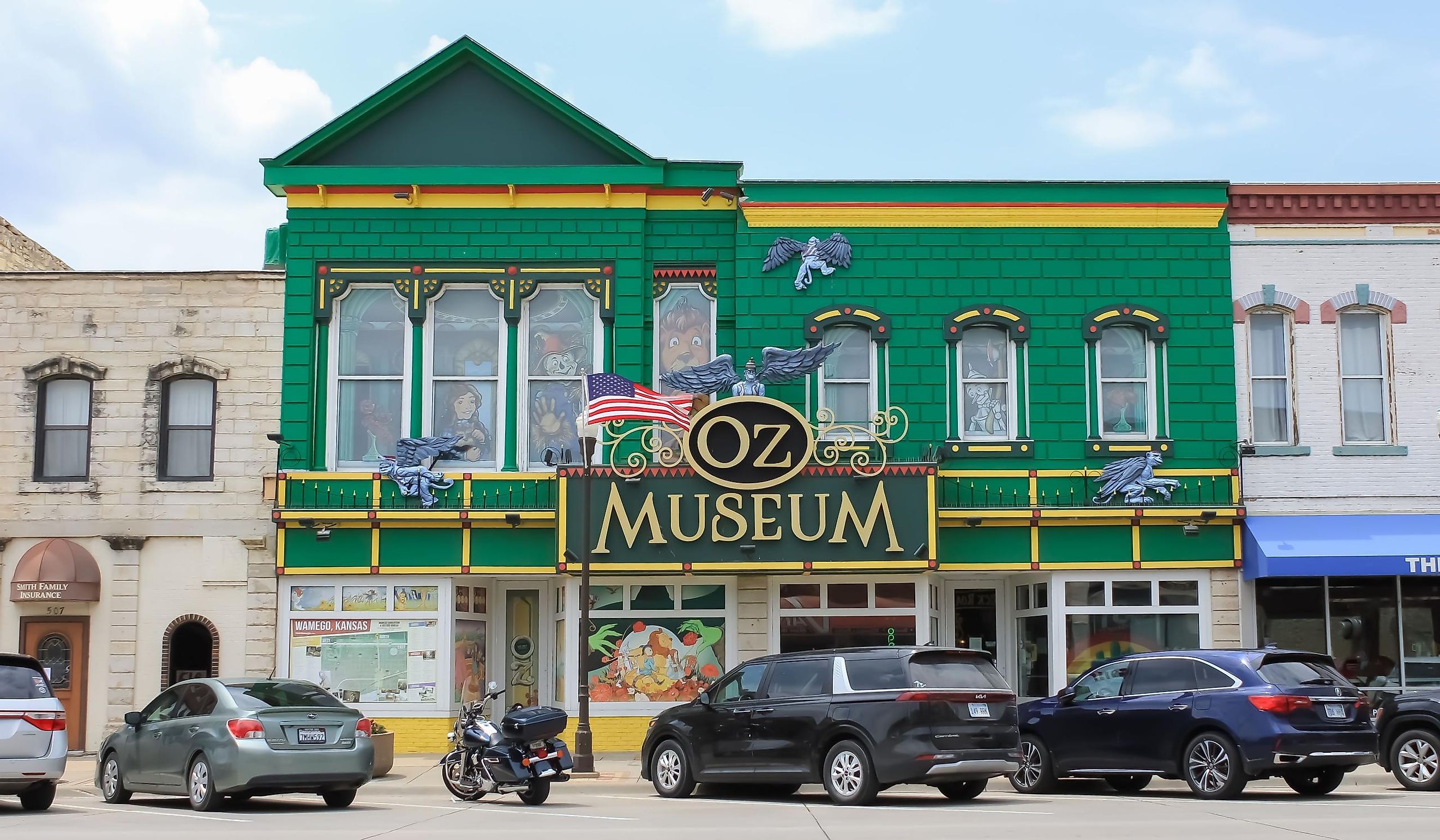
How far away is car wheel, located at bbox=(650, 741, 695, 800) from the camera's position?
58.2 feet

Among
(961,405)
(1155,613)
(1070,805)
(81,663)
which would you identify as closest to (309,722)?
(1070,805)

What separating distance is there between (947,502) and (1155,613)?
3.62 meters

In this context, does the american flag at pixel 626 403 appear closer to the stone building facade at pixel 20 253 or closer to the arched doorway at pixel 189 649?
the arched doorway at pixel 189 649

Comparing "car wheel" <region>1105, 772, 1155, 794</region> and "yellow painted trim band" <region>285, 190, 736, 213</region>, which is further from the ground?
"yellow painted trim band" <region>285, 190, 736, 213</region>

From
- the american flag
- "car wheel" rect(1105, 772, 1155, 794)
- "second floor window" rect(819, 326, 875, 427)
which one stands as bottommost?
"car wheel" rect(1105, 772, 1155, 794)

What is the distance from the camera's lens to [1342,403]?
2439cm

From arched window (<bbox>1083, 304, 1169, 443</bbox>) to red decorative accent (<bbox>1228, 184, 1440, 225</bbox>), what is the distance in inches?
90.3

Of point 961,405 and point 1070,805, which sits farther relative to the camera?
point 961,405

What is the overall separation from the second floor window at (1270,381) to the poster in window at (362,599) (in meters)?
13.8

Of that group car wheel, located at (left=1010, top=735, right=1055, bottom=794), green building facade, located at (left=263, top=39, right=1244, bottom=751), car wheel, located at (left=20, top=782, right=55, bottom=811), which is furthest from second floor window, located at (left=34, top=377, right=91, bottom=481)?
car wheel, located at (left=1010, top=735, right=1055, bottom=794)

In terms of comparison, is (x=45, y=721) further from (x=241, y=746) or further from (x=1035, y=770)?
(x=1035, y=770)

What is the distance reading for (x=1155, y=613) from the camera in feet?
78.7

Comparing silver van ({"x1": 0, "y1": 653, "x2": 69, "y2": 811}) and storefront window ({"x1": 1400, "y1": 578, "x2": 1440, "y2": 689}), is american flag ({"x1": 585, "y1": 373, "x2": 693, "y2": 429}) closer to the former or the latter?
silver van ({"x1": 0, "y1": 653, "x2": 69, "y2": 811})

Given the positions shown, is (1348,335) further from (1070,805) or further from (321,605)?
(321,605)
